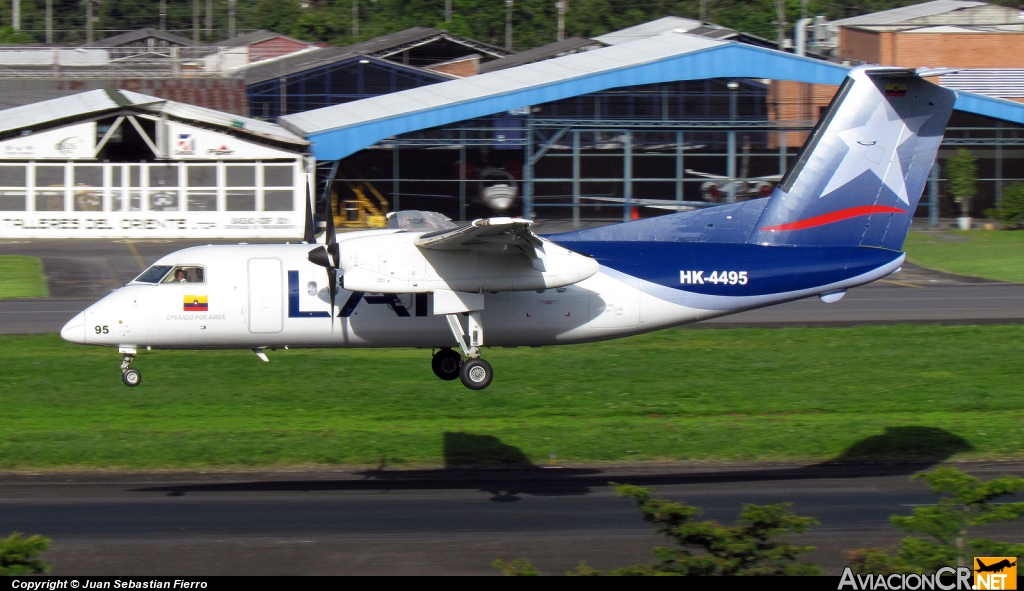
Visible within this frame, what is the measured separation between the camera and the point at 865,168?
2025 cm

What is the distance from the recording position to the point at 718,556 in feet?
35.1

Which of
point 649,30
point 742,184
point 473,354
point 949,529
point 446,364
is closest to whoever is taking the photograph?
point 949,529

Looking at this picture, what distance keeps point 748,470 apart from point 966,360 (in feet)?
37.1

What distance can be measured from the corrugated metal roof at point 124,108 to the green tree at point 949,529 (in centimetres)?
4339

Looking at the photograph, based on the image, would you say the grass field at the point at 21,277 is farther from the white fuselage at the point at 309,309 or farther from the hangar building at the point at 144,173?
the white fuselage at the point at 309,309

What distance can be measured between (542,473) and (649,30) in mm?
64164

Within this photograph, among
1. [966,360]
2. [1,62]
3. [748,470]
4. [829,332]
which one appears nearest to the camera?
[748,470]

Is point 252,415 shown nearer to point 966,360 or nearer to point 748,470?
point 748,470

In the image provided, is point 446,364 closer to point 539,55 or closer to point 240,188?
point 240,188

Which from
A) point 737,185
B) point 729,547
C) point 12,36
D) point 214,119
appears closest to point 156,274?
point 729,547

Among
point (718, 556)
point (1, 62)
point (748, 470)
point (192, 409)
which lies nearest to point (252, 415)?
point (192, 409)

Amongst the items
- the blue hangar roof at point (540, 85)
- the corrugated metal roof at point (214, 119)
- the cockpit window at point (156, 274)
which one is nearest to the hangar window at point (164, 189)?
the corrugated metal roof at point (214, 119)

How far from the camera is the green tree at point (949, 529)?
10391 millimetres

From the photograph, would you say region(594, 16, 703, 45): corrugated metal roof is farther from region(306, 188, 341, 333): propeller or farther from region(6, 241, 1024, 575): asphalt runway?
region(306, 188, 341, 333): propeller
